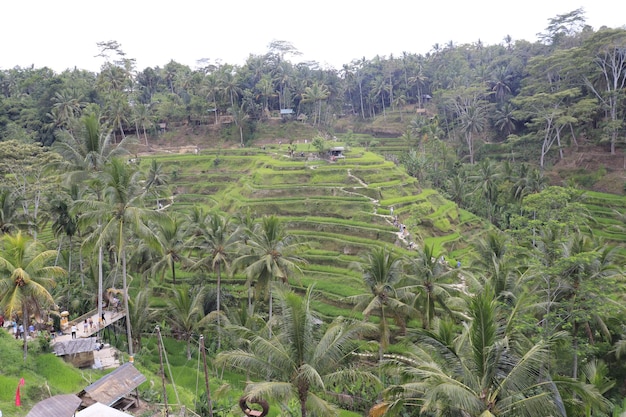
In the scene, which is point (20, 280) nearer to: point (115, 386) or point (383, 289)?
point (115, 386)

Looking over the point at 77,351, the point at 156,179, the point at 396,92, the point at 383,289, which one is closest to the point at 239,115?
the point at 156,179

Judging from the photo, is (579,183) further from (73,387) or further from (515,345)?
(73,387)

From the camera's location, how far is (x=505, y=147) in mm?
69562

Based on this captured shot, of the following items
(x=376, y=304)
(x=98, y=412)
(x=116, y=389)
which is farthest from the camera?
(x=376, y=304)

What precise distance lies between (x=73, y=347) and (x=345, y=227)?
26.3 m

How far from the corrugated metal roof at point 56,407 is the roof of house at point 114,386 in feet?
4.95

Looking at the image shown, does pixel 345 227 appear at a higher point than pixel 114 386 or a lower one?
lower

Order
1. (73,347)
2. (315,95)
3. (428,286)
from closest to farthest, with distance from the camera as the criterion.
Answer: (73,347) → (428,286) → (315,95)

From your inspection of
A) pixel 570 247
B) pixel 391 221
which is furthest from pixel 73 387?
pixel 391 221

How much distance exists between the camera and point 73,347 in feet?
74.6

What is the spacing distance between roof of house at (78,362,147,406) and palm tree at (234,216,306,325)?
935cm

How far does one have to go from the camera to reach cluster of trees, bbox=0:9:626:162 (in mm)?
58438

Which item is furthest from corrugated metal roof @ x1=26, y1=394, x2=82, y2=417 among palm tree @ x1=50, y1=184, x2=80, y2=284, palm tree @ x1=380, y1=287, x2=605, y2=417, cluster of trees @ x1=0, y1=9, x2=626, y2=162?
cluster of trees @ x1=0, y1=9, x2=626, y2=162

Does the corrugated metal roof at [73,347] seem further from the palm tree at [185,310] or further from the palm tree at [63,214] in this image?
the palm tree at [63,214]
